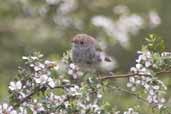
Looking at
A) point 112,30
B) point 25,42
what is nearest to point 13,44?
point 25,42

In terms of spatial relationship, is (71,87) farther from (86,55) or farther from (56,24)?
(56,24)

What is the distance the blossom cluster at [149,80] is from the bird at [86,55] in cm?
17

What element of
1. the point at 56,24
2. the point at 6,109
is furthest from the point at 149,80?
the point at 56,24

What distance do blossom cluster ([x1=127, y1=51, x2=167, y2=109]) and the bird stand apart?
0.17 metres

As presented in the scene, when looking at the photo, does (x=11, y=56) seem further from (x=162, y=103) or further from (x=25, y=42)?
(x=162, y=103)

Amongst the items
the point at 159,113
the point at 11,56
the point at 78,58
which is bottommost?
the point at 159,113

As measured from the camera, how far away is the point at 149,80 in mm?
2455

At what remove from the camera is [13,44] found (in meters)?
5.71

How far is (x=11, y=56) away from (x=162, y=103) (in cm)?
326

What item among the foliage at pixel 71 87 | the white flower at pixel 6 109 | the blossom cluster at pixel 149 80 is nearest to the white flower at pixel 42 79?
the foliage at pixel 71 87

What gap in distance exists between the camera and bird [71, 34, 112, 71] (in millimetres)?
2566

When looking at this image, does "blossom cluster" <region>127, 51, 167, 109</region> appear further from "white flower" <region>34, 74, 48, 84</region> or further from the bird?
"white flower" <region>34, 74, 48, 84</region>

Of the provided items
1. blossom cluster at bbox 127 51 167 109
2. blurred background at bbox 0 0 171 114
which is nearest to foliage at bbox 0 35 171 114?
blossom cluster at bbox 127 51 167 109

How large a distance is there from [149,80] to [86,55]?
0.90 ft
